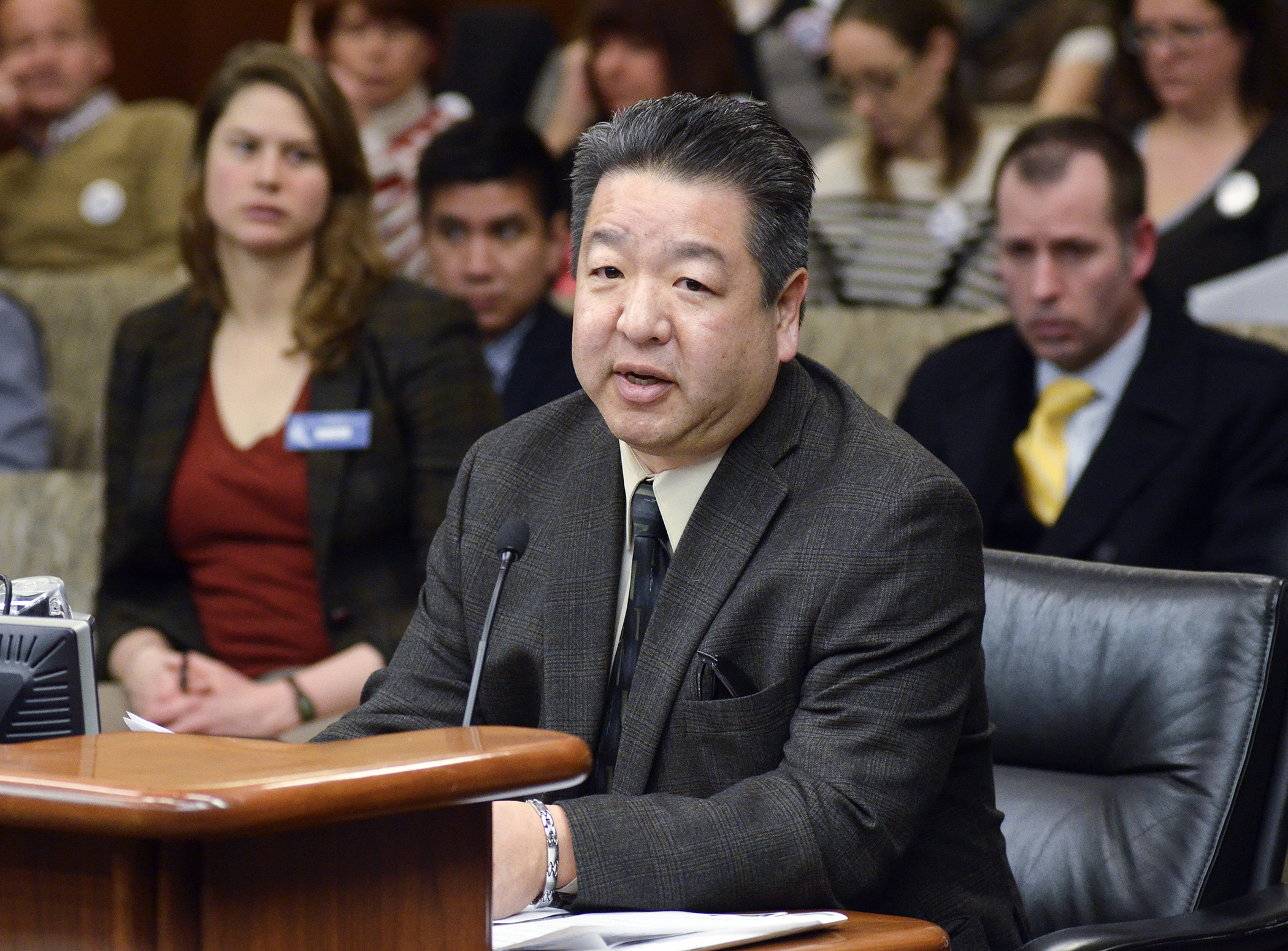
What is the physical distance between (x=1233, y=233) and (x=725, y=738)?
100.0 inches

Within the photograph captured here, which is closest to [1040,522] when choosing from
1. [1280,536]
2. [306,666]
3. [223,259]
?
[1280,536]

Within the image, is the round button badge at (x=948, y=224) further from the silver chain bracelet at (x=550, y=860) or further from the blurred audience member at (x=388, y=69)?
the silver chain bracelet at (x=550, y=860)

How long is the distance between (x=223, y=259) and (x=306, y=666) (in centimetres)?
73

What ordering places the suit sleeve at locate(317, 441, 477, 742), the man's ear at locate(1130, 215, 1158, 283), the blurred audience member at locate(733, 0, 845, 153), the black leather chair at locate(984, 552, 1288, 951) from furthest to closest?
1. the blurred audience member at locate(733, 0, 845, 153)
2. the man's ear at locate(1130, 215, 1158, 283)
3. the black leather chair at locate(984, 552, 1288, 951)
4. the suit sleeve at locate(317, 441, 477, 742)

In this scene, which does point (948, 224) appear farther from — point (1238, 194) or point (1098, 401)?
point (1098, 401)

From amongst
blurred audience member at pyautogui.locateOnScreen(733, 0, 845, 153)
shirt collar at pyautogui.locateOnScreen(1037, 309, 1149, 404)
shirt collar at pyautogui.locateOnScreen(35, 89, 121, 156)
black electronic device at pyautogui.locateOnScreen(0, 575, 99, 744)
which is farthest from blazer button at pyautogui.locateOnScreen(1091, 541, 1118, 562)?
shirt collar at pyautogui.locateOnScreen(35, 89, 121, 156)

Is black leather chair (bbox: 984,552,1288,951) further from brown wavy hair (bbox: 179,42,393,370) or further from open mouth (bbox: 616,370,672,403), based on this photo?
brown wavy hair (bbox: 179,42,393,370)

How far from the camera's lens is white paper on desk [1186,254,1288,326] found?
132 inches

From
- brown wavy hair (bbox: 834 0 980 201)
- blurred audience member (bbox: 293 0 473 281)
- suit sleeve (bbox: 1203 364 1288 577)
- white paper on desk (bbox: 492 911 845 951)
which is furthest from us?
blurred audience member (bbox: 293 0 473 281)

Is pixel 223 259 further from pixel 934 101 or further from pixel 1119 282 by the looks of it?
pixel 934 101

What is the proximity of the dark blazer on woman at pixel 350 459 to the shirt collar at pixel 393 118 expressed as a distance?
1357 millimetres

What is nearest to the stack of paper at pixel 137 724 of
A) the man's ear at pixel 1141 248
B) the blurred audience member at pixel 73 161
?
the man's ear at pixel 1141 248

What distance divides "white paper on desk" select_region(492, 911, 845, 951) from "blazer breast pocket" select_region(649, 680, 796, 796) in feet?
0.77

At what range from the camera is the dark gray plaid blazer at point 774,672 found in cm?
129
